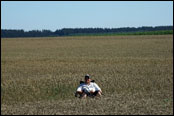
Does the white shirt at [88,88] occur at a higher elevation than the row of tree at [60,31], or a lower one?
lower

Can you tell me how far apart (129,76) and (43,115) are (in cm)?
883

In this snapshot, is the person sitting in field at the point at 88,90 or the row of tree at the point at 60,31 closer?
the person sitting in field at the point at 88,90

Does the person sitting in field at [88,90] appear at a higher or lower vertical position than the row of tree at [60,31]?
lower

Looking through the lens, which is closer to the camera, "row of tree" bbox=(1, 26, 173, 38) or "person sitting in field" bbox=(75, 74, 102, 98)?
"person sitting in field" bbox=(75, 74, 102, 98)

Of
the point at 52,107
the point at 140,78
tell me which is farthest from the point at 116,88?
the point at 52,107

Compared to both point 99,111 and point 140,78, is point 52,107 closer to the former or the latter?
point 99,111

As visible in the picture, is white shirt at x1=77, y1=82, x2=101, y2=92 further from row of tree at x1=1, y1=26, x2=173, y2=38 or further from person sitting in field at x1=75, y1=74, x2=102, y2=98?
row of tree at x1=1, y1=26, x2=173, y2=38

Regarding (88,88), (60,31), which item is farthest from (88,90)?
(60,31)

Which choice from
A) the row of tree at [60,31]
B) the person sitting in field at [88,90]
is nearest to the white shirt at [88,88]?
the person sitting in field at [88,90]

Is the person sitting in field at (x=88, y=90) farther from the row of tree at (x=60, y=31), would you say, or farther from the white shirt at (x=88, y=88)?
the row of tree at (x=60, y=31)

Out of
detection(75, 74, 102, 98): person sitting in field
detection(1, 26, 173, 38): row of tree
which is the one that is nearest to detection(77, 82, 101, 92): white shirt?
detection(75, 74, 102, 98): person sitting in field

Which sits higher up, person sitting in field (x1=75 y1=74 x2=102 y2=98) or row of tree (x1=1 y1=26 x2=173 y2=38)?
row of tree (x1=1 y1=26 x2=173 y2=38)

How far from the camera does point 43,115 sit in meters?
8.66

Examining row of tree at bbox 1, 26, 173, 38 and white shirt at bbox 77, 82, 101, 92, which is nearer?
white shirt at bbox 77, 82, 101, 92
